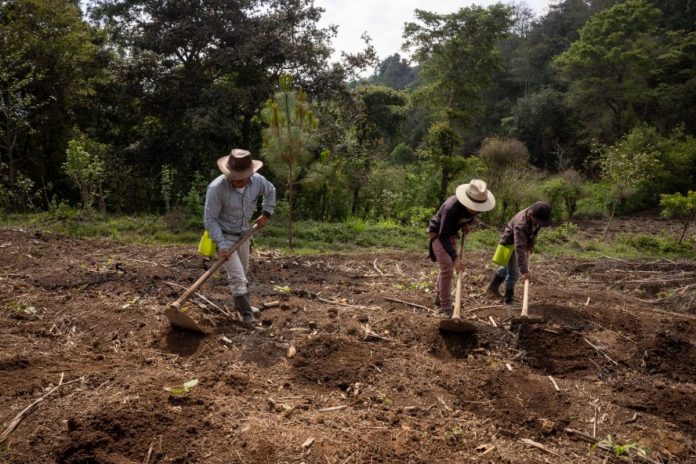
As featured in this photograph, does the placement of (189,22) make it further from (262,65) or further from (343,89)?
(343,89)

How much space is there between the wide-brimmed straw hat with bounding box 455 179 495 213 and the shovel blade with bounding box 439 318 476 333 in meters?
1.21

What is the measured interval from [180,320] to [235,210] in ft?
3.98

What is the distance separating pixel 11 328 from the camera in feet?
15.3

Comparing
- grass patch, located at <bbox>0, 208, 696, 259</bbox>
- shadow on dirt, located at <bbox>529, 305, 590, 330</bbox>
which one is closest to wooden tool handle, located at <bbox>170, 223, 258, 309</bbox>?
shadow on dirt, located at <bbox>529, 305, 590, 330</bbox>

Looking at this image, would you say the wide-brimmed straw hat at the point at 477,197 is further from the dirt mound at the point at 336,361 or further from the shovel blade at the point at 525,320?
the dirt mound at the point at 336,361

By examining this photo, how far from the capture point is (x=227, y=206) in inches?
191

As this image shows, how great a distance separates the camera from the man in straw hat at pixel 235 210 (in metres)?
4.67

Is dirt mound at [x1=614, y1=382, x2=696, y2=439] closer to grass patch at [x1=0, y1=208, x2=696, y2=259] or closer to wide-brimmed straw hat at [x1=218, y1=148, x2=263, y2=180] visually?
wide-brimmed straw hat at [x1=218, y1=148, x2=263, y2=180]

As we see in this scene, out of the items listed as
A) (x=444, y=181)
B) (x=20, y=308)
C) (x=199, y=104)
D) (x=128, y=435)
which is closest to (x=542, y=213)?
(x=128, y=435)

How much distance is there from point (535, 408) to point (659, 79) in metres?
31.2

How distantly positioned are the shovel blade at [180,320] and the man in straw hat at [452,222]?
→ 2.66 m

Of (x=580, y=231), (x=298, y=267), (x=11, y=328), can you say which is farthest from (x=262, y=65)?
(x=580, y=231)

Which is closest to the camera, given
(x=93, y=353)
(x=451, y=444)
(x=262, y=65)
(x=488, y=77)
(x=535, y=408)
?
(x=451, y=444)

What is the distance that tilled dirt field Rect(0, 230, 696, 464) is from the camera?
10.3 feet
